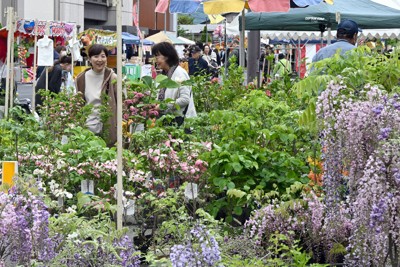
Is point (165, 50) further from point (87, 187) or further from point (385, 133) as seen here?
point (385, 133)

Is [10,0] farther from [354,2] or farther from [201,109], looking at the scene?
[201,109]

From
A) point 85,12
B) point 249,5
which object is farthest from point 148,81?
A: point 85,12

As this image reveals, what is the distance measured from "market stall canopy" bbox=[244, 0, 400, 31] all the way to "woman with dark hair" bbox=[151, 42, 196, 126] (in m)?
4.94

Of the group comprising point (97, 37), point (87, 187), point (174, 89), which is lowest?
point (87, 187)

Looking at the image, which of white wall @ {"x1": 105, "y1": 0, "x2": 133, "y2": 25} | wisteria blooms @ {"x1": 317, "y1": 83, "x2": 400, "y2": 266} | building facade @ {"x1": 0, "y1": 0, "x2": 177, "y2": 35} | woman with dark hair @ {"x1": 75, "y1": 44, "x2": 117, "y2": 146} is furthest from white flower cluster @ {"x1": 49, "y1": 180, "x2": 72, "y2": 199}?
white wall @ {"x1": 105, "y1": 0, "x2": 133, "y2": 25}

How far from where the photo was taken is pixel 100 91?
9648mm

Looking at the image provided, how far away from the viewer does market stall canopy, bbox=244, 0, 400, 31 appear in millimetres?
14477

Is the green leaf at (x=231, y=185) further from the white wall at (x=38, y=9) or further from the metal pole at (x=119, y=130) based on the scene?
the white wall at (x=38, y=9)

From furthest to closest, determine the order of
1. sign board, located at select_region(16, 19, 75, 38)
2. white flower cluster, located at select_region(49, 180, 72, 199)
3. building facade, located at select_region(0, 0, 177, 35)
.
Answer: building facade, located at select_region(0, 0, 177, 35) < sign board, located at select_region(16, 19, 75, 38) < white flower cluster, located at select_region(49, 180, 72, 199)

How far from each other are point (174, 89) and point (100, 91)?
760 millimetres

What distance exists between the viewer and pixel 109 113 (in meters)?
9.40

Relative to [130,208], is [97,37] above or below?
above

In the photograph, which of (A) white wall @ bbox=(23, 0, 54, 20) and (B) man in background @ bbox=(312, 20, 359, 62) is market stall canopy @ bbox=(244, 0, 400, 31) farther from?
(A) white wall @ bbox=(23, 0, 54, 20)

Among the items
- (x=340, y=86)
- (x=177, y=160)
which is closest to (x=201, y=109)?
(x=177, y=160)
